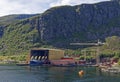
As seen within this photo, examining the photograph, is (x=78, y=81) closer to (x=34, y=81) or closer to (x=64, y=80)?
(x=64, y=80)

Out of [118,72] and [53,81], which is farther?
[118,72]

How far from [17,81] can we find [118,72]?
53574mm

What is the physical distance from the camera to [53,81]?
121438 millimetres

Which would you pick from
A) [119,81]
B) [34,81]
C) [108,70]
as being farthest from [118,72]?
[34,81]

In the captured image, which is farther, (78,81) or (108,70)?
(108,70)

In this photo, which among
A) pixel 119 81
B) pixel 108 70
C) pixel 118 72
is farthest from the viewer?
pixel 108 70

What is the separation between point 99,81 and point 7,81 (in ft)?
102

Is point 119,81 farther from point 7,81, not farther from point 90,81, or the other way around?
point 7,81

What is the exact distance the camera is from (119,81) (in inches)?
4710

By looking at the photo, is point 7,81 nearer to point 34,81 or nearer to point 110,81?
point 34,81

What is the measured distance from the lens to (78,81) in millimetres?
121125

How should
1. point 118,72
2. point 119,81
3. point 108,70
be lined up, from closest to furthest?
point 119,81, point 118,72, point 108,70

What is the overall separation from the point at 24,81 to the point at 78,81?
1828 cm

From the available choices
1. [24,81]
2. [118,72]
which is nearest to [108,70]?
[118,72]
